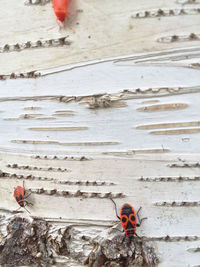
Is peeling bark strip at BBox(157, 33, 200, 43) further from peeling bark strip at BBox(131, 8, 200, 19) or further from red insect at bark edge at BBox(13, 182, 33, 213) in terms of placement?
red insect at bark edge at BBox(13, 182, 33, 213)

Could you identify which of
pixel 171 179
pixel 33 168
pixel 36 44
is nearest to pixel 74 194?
pixel 33 168

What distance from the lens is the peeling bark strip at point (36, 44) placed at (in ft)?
4.04

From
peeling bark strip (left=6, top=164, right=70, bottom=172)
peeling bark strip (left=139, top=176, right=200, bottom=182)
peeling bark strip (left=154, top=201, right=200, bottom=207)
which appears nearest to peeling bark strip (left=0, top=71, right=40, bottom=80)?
peeling bark strip (left=6, top=164, right=70, bottom=172)

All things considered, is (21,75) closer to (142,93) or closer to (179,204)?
(142,93)

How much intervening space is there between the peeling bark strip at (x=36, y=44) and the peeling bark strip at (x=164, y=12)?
1.12 feet

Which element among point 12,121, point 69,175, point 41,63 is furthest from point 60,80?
point 69,175

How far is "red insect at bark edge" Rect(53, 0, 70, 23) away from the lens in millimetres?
1140

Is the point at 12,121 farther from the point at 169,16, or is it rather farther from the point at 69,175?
the point at 169,16

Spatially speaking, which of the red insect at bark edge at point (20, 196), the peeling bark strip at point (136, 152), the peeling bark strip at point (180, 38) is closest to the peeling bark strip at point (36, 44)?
the peeling bark strip at point (180, 38)

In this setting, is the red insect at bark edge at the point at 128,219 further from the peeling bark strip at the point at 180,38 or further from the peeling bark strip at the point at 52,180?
the peeling bark strip at the point at 180,38

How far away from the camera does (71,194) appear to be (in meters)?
1.37

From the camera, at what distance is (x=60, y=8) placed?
114 centimetres

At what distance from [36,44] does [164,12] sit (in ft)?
1.99

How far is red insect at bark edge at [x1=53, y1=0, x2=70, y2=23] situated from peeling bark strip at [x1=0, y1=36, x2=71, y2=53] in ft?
0.33
